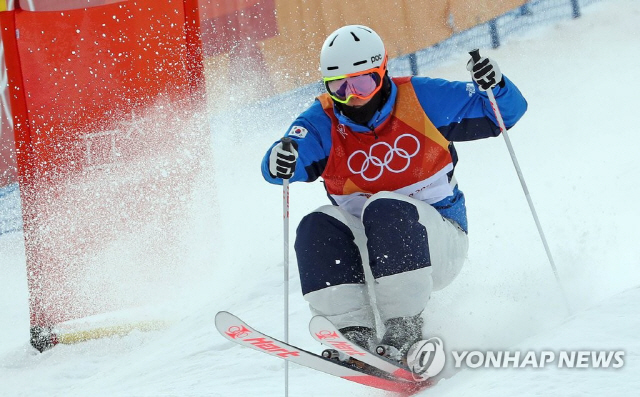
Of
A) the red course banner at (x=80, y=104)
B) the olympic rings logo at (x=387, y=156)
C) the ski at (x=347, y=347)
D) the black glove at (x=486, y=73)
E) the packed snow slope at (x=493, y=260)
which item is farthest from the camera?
the red course banner at (x=80, y=104)

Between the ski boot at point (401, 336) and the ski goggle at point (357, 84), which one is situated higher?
the ski goggle at point (357, 84)

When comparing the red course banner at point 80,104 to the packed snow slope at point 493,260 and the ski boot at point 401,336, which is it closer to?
the packed snow slope at point 493,260

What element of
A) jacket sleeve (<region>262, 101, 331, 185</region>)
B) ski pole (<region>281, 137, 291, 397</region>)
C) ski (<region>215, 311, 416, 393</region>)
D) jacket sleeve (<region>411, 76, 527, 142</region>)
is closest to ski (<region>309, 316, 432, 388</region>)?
ski (<region>215, 311, 416, 393</region>)

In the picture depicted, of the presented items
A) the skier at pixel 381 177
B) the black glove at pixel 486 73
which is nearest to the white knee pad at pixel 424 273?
the skier at pixel 381 177

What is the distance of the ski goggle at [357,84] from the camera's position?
3146mm

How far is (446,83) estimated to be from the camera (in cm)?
330

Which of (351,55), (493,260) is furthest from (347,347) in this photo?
(493,260)

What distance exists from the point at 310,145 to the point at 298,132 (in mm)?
81

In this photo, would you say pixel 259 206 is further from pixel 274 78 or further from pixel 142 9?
pixel 142 9

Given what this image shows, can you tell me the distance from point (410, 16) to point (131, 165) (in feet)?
10.4

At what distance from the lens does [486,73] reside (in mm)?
3121

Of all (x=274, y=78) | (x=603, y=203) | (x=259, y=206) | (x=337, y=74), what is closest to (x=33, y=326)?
(x=259, y=206)

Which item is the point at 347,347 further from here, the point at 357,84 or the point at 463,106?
the point at 463,106

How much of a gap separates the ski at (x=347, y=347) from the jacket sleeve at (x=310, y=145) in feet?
2.82
